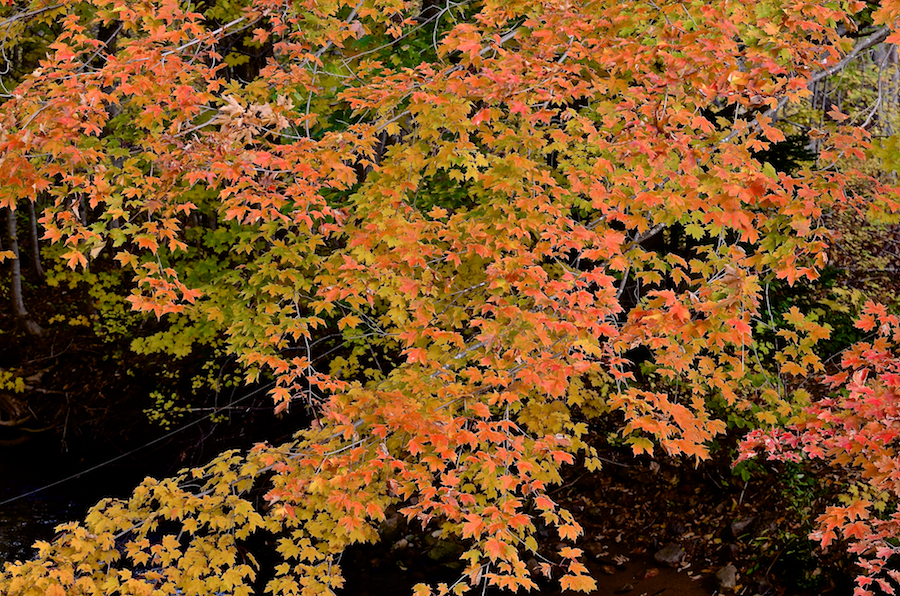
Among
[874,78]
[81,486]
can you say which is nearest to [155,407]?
[81,486]

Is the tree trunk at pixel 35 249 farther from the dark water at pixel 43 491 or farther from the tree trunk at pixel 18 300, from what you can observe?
the dark water at pixel 43 491

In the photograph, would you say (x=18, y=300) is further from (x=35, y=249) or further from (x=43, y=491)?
(x=43, y=491)

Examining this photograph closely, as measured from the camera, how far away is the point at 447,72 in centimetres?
577

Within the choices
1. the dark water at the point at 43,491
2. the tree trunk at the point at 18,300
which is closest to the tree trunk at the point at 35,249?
the tree trunk at the point at 18,300

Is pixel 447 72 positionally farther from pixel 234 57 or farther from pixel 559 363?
pixel 234 57

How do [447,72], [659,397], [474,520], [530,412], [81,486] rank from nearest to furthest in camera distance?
[474,520] → [659,397] → [447,72] → [530,412] → [81,486]

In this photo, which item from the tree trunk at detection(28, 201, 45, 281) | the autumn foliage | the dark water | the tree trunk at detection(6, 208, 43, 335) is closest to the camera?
the autumn foliage

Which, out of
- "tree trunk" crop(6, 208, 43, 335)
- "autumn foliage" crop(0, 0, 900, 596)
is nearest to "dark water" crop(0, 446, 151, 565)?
"tree trunk" crop(6, 208, 43, 335)

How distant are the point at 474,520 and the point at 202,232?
27.8 ft

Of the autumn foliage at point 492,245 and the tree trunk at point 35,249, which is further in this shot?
the tree trunk at point 35,249

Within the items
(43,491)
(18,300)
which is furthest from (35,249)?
(43,491)

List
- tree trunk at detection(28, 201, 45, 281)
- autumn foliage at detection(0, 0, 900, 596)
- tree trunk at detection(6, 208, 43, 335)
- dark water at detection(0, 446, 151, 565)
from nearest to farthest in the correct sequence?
1. autumn foliage at detection(0, 0, 900, 596)
2. dark water at detection(0, 446, 151, 565)
3. tree trunk at detection(6, 208, 43, 335)
4. tree trunk at detection(28, 201, 45, 281)

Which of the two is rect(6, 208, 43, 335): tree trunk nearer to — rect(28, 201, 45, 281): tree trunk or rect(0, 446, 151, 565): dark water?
rect(28, 201, 45, 281): tree trunk

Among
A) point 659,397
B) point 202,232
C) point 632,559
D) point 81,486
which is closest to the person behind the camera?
point 659,397
